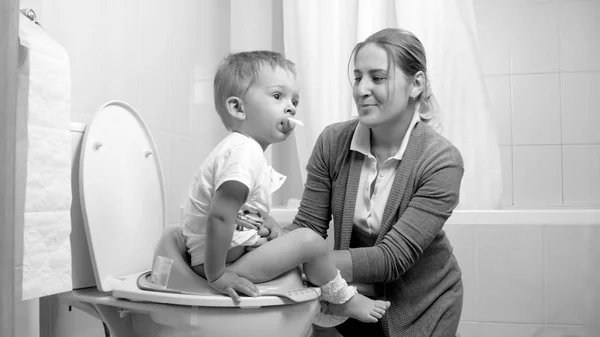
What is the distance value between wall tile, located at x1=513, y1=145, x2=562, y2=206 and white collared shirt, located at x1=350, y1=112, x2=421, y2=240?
1180 millimetres

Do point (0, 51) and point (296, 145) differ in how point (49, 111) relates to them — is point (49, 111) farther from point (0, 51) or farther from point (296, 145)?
point (296, 145)

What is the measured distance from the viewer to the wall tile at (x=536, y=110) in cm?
243

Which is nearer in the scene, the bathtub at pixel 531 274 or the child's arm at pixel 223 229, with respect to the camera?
the child's arm at pixel 223 229

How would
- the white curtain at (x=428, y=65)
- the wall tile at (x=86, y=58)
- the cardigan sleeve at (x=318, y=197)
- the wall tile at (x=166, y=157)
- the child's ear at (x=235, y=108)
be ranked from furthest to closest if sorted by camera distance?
the white curtain at (x=428, y=65), the wall tile at (x=166, y=157), the cardigan sleeve at (x=318, y=197), the wall tile at (x=86, y=58), the child's ear at (x=235, y=108)

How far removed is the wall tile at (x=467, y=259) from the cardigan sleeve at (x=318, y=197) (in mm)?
447

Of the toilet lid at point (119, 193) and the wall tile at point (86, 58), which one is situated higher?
the wall tile at point (86, 58)

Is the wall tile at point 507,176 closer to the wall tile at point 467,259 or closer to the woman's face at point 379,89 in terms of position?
the wall tile at point 467,259

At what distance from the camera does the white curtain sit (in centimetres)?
191

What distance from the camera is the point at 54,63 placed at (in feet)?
3.10

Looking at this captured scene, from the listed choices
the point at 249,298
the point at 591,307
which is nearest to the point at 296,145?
the point at 591,307

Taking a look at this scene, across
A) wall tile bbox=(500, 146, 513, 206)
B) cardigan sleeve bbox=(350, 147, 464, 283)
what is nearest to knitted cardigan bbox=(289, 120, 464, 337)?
cardigan sleeve bbox=(350, 147, 464, 283)

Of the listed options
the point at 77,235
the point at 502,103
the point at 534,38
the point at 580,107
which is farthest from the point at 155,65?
the point at 580,107

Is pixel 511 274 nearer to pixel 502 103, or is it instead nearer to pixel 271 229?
pixel 271 229

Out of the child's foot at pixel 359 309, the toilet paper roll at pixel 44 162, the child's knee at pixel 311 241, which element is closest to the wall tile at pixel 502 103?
the child's foot at pixel 359 309
